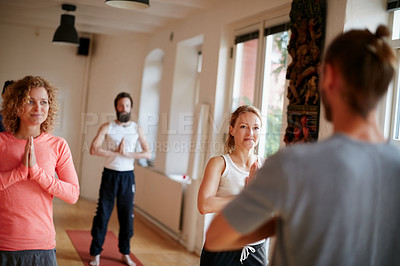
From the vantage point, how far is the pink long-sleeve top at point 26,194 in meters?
1.98

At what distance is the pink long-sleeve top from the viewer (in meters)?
1.98

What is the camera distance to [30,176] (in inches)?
77.3

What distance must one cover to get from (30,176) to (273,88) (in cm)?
297

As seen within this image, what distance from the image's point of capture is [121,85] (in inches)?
327

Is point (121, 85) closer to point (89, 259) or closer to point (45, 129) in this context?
point (89, 259)

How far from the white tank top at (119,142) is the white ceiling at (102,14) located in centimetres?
154

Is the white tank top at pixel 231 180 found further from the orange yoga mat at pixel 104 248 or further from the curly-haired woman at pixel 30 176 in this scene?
the orange yoga mat at pixel 104 248

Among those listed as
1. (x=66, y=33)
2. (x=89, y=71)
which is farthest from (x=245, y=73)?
(x=89, y=71)

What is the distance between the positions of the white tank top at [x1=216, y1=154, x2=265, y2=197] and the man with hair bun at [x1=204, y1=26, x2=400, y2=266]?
133 centimetres

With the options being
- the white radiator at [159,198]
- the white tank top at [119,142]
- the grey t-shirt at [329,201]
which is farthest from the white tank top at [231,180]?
the white radiator at [159,198]

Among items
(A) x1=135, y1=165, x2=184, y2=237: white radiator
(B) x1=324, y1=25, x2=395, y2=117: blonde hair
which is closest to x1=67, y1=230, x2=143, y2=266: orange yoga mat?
(A) x1=135, y1=165, x2=184, y2=237: white radiator

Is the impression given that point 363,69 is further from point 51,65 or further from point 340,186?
point 51,65

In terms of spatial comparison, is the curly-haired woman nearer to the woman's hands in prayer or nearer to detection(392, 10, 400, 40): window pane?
the woman's hands in prayer

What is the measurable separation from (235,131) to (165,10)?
12.1 feet
